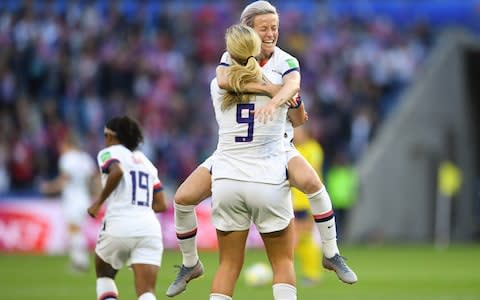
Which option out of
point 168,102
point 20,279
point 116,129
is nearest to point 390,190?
point 168,102

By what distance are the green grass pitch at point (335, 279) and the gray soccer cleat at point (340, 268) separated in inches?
Result: 233

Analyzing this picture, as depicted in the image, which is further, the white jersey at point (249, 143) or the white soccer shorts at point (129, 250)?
the white soccer shorts at point (129, 250)


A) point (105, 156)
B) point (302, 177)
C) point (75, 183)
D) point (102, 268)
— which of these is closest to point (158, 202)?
point (105, 156)

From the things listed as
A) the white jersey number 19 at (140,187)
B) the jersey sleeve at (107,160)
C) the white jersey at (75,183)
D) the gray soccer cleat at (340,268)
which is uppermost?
the jersey sleeve at (107,160)

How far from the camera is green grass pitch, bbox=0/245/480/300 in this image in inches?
614

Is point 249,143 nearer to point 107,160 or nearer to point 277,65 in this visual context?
point 277,65

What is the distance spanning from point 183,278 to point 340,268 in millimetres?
1288

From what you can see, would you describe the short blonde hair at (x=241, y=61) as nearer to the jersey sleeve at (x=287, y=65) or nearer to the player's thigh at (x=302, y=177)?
the jersey sleeve at (x=287, y=65)

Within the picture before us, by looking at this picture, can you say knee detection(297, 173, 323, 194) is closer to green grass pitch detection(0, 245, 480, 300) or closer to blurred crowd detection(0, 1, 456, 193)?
green grass pitch detection(0, 245, 480, 300)

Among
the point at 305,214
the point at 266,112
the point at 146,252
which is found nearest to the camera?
the point at 266,112

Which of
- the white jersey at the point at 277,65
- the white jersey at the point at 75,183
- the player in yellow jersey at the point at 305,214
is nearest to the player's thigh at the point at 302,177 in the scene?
the white jersey at the point at 277,65

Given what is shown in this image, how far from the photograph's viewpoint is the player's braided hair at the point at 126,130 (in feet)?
35.4

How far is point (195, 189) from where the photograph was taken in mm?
9078

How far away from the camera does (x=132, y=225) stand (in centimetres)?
1048
